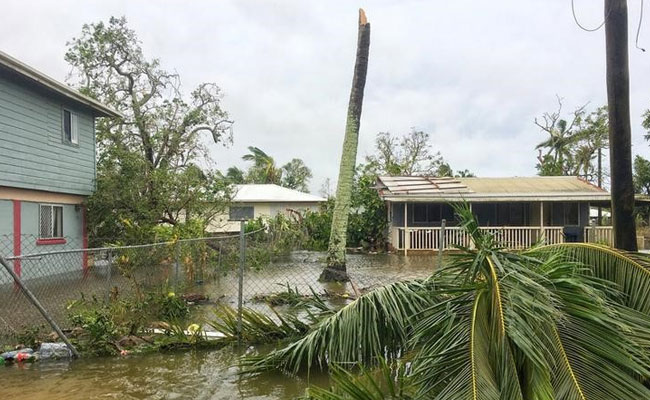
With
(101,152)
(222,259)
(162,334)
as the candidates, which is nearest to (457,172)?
(101,152)

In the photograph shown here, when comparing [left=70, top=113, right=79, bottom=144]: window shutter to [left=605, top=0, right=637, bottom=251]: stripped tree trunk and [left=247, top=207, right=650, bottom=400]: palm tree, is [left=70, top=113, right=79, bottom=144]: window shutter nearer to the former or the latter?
[left=247, top=207, right=650, bottom=400]: palm tree

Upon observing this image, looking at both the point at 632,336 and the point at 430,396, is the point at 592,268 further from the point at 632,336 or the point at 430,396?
the point at 430,396

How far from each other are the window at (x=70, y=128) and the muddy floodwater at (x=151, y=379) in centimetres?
1002

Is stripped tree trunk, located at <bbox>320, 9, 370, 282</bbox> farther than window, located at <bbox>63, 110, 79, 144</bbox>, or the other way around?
window, located at <bbox>63, 110, 79, 144</bbox>

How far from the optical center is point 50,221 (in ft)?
43.5

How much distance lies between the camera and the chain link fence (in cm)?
758

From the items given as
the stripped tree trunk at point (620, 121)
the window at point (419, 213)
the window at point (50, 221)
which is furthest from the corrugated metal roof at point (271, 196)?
the stripped tree trunk at point (620, 121)

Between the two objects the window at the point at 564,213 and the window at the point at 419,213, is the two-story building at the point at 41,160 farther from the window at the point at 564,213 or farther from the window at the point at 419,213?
the window at the point at 564,213

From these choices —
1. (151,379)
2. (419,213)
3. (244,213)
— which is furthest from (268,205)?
(151,379)

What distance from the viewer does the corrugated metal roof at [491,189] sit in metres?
19.8

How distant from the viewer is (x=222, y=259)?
1109 cm

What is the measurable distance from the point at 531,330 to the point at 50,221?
13.9 meters

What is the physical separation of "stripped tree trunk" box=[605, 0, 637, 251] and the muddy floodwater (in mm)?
3081

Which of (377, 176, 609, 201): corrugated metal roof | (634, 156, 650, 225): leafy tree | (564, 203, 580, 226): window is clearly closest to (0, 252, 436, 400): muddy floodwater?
(377, 176, 609, 201): corrugated metal roof
